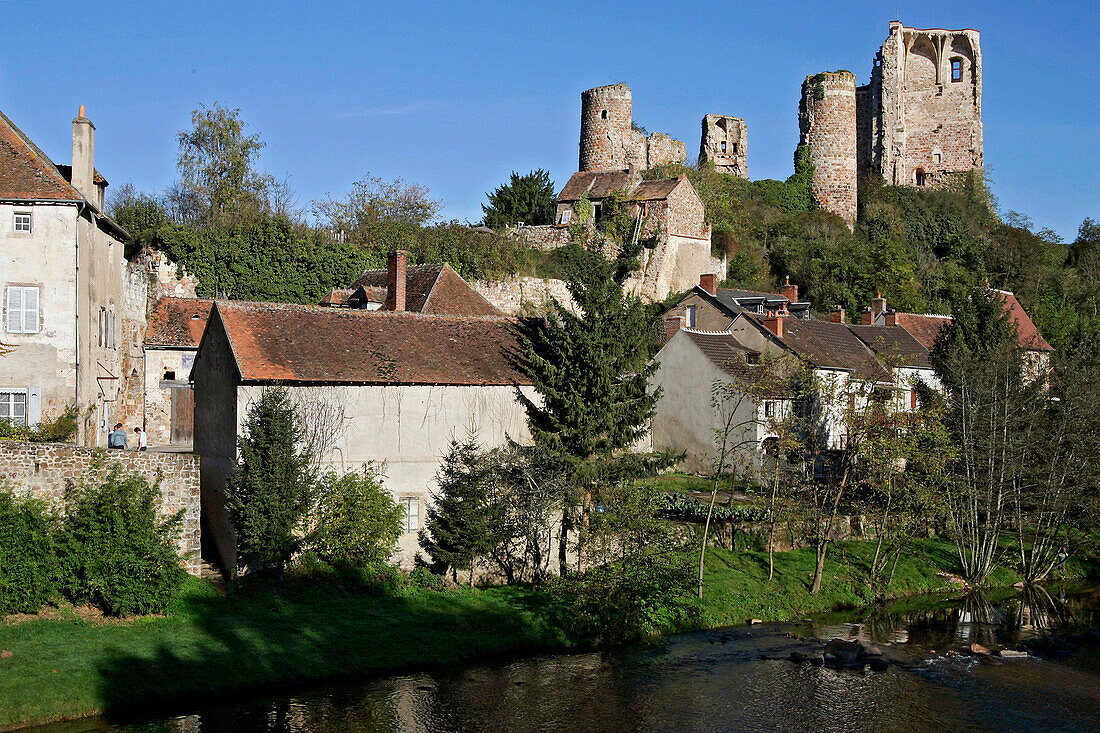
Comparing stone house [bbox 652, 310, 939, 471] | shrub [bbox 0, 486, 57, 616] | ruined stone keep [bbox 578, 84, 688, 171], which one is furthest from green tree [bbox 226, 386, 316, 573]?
ruined stone keep [bbox 578, 84, 688, 171]

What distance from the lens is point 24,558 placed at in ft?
59.6

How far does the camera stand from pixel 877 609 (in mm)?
24594

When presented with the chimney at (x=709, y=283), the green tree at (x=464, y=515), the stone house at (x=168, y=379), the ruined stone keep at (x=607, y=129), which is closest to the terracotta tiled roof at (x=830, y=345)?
the chimney at (x=709, y=283)

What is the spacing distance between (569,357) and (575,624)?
6149mm

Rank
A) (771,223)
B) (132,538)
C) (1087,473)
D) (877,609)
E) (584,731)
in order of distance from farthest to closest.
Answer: (771,223), (1087,473), (877,609), (132,538), (584,731)

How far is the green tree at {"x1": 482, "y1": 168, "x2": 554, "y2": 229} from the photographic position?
50.8 m

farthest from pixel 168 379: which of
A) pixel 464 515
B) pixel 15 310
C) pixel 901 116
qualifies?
pixel 901 116

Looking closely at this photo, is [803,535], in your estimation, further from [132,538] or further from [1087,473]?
[132,538]

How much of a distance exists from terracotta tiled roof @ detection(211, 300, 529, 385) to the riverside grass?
188 inches

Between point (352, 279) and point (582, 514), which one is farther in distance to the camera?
point (352, 279)

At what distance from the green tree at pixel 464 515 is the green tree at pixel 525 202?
96.1 feet

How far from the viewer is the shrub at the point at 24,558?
17.9 meters

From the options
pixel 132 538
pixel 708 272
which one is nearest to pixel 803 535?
pixel 132 538

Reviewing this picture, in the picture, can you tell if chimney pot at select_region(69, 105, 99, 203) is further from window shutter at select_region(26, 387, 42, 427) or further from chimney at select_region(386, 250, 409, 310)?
chimney at select_region(386, 250, 409, 310)
